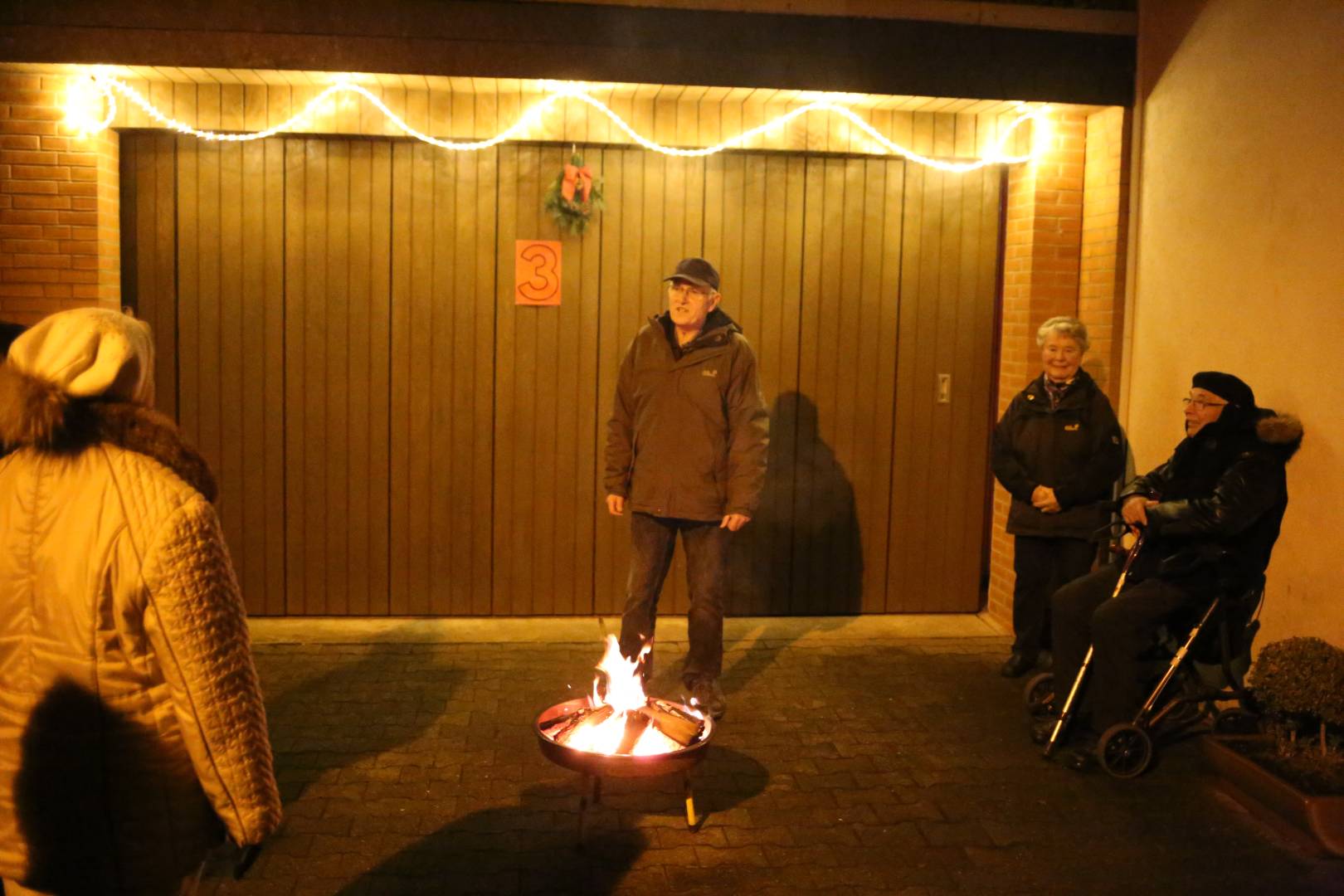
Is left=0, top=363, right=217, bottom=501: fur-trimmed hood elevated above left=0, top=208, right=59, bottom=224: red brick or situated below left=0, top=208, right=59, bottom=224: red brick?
below

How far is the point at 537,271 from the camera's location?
724 cm

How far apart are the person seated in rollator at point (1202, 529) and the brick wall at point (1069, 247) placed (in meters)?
1.61

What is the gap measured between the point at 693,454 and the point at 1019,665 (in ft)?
7.19

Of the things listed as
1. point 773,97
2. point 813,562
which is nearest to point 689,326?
point 773,97

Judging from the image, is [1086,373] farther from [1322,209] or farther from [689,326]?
[689,326]

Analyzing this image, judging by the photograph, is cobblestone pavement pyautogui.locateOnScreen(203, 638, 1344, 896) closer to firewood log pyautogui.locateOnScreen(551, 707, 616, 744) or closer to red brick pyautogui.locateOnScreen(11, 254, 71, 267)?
firewood log pyautogui.locateOnScreen(551, 707, 616, 744)

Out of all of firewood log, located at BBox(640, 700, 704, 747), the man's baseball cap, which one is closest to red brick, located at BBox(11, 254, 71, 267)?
the man's baseball cap

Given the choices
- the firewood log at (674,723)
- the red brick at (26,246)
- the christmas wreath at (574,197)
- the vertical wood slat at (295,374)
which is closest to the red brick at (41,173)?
the red brick at (26,246)

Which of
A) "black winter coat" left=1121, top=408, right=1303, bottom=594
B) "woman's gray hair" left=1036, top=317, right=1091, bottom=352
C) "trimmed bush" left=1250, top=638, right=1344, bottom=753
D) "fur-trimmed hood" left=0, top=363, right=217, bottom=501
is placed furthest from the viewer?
"woman's gray hair" left=1036, top=317, right=1091, bottom=352

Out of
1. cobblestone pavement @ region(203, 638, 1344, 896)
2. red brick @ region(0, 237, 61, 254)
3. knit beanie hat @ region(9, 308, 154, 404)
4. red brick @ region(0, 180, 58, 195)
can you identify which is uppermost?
red brick @ region(0, 180, 58, 195)

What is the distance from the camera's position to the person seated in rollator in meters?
5.27

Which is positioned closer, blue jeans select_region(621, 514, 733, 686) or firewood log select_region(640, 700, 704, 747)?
firewood log select_region(640, 700, 704, 747)

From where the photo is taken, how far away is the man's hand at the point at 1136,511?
5.54 metres

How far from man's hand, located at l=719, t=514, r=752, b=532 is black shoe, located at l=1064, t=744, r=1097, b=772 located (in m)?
1.70
